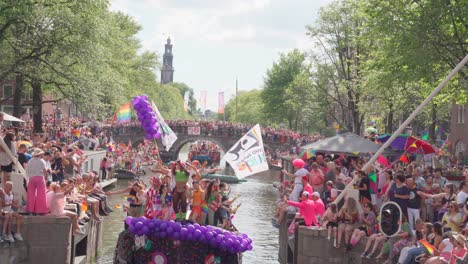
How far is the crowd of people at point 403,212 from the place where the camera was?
15.1 m

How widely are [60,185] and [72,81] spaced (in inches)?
849

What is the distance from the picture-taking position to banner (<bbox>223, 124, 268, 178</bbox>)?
63.5ft

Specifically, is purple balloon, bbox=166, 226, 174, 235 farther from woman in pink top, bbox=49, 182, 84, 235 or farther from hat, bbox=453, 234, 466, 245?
hat, bbox=453, 234, 466, 245

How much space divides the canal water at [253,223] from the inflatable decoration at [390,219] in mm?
7749

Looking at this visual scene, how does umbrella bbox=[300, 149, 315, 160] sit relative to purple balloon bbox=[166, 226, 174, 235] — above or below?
above

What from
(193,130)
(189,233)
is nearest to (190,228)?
(189,233)

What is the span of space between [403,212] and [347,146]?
8536 millimetres

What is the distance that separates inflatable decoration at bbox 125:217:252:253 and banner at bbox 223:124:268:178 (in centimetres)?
381

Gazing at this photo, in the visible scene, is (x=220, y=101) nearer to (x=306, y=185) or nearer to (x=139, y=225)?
(x=306, y=185)

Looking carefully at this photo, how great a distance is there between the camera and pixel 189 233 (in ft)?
50.0

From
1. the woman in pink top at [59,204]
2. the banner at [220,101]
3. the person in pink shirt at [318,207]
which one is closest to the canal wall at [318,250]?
the person in pink shirt at [318,207]

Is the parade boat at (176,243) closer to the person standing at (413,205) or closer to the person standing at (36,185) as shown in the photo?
the person standing at (36,185)

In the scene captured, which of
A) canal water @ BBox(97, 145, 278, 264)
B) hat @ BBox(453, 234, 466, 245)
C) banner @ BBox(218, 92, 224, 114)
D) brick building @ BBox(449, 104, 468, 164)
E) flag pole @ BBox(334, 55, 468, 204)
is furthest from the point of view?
banner @ BBox(218, 92, 224, 114)

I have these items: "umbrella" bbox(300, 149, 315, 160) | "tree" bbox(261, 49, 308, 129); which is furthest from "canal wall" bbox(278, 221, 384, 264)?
"tree" bbox(261, 49, 308, 129)
